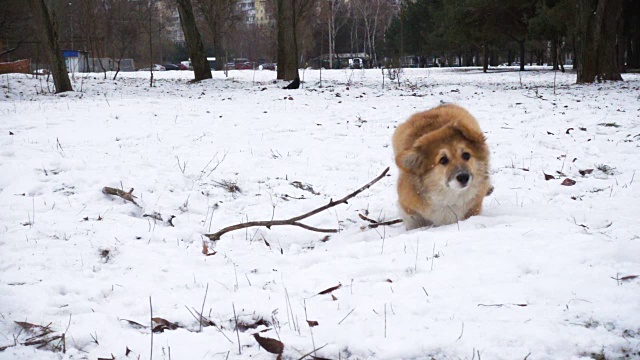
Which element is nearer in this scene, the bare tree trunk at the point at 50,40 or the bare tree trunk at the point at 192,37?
the bare tree trunk at the point at 50,40

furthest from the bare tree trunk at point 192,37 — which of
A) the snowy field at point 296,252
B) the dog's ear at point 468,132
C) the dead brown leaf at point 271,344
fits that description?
the dead brown leaf at point 271,344

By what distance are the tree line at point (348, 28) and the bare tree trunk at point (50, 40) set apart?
3 cm

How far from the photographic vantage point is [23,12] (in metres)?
25.2

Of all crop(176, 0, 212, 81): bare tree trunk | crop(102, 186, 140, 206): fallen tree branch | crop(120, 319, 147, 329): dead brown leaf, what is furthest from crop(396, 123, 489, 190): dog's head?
crop(176, 0, 212, 81): bare tree trunk

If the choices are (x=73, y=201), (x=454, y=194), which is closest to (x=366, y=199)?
(x=454, y=194)

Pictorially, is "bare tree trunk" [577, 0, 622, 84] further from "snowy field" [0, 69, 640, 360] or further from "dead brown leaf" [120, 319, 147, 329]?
"dead brown leaf" [120, 319, 147, 329]

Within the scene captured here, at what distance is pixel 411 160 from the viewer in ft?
14.3

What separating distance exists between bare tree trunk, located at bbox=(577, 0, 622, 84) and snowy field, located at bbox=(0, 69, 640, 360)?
966 centimetres

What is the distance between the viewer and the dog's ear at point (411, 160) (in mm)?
4320


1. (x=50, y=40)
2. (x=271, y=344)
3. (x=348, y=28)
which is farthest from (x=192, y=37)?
(x=348, y=28)

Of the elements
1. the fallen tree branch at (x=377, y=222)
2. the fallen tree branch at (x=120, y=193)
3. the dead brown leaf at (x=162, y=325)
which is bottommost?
the dead brown leaf at (x=162, y=325)

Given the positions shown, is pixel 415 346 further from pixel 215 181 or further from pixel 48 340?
pixel 215 181

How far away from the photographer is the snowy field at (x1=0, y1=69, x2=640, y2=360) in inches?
95.5

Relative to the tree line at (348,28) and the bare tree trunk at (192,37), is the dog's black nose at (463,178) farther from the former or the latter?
the bare tree trunk at (192,37)
